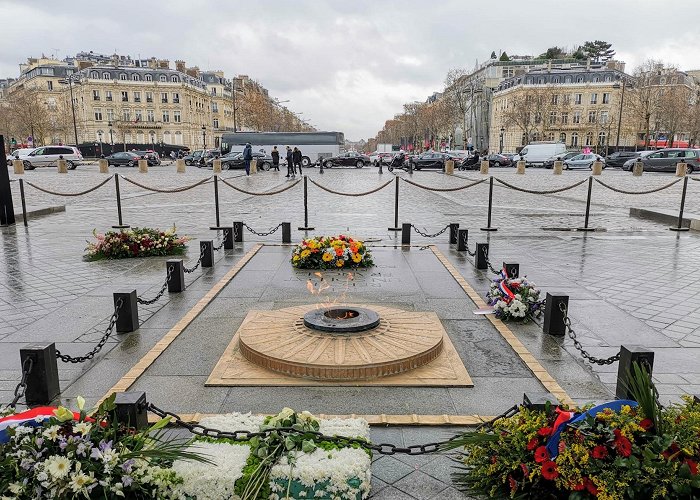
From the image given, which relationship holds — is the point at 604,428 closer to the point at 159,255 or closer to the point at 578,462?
the point at 578,462

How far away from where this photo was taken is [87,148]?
226 feet

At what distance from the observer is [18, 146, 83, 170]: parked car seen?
40812mm

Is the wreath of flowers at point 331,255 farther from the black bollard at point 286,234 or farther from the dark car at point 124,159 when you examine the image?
the dark car at point 124,159

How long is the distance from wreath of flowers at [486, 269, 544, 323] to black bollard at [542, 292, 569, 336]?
14.1 inches

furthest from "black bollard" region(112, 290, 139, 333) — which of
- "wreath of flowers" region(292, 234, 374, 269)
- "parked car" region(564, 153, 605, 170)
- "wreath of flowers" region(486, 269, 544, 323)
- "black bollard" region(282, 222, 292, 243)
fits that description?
"parked car" region(564, 153, 605, 170)

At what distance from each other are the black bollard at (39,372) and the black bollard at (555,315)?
442 cm

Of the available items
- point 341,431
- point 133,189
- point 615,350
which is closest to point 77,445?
point 341,431

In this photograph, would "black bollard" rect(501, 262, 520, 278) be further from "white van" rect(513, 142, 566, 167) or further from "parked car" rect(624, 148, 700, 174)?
"white van" rect(513, 142, 566, 167)

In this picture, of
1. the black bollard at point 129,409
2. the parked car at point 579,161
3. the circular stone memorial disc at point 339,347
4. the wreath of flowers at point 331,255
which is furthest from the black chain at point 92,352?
the parked car at point 579,161

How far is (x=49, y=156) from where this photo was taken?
41.6 m

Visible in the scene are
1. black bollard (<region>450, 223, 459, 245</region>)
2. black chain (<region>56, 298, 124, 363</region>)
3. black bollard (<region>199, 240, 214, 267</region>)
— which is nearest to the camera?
black chain (<region>56, 298, 124, 363</region>)

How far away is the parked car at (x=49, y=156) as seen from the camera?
134 feet

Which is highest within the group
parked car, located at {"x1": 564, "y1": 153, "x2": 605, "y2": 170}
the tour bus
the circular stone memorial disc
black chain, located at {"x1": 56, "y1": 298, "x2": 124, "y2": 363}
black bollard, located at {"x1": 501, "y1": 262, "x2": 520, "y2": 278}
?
the tour bus

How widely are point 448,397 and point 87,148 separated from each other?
74750mm
